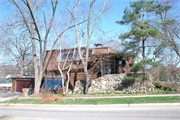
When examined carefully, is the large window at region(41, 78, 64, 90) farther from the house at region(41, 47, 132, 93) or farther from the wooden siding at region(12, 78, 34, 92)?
the wooden siding at region(12, 78, 34, 92)

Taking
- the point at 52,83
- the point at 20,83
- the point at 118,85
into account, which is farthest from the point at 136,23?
the point at 20,83

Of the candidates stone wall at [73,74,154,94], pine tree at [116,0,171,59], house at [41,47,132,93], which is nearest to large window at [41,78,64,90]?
house at [41,47,132,93]

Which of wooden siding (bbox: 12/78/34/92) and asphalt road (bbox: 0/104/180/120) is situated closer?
asphalt road (bbox: 0/104/180/120)

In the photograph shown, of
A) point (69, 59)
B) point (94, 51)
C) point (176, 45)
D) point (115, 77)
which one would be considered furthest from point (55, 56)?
point (176, 45)

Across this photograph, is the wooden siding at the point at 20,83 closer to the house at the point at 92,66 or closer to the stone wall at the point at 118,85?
the house at the point at 92,66

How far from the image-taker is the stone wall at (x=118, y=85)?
50.1ft

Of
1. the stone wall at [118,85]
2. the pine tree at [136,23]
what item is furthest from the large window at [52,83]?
the pine tree at [136,23]

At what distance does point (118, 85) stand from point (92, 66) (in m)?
4.81

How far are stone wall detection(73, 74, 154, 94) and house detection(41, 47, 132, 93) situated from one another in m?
2.14

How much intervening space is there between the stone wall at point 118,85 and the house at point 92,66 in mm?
2143

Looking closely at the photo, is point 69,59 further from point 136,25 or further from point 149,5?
point 149,5

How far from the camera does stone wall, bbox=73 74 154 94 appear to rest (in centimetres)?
1527

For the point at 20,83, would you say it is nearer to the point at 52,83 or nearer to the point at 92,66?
the point at 52,83

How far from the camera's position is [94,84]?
17.1 meters
